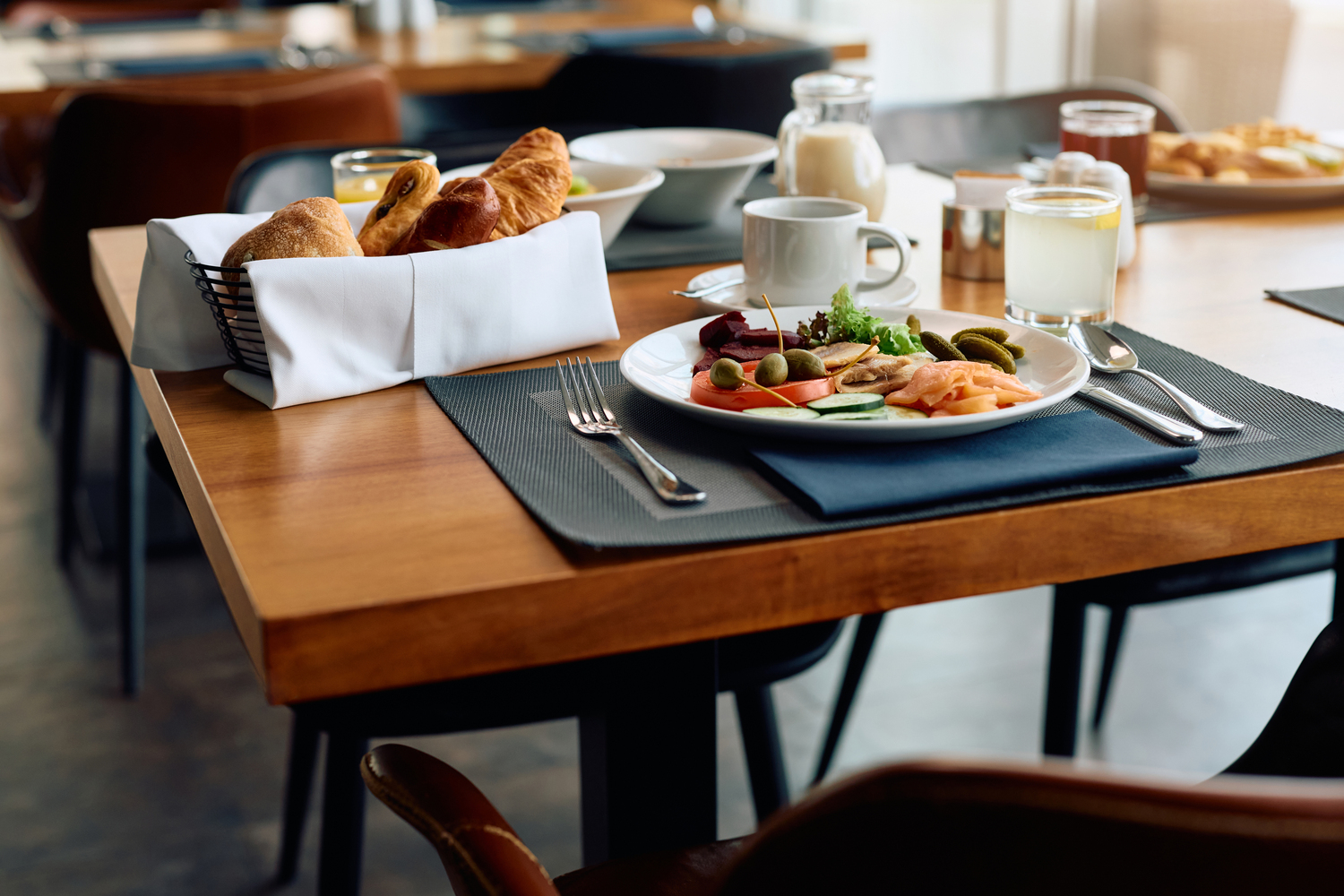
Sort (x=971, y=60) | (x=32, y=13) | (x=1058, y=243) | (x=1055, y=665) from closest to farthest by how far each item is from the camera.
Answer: (x=1058, y=243) → (x=1055, y=665) → (x=971, y=60) → (x=32, y=13)

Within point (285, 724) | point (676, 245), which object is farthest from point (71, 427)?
point (676, 245)

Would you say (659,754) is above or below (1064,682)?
above

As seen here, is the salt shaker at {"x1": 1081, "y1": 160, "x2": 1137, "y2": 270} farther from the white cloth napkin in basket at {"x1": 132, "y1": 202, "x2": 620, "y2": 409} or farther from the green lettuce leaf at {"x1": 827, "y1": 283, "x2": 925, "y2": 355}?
the white cloth napkin in basket at {"x1": 132, "y1": 202, "x2": 620, "y2": 409}

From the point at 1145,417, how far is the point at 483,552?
1.32ft

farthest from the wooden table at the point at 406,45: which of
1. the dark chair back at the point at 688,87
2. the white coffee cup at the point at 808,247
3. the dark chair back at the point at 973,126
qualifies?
the white coffee cup at the point at 808,247

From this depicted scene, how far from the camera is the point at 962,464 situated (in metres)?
0.70

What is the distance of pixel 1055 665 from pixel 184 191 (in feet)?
5.09

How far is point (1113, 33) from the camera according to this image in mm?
3637

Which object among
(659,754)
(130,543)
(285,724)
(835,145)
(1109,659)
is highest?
(835,145)

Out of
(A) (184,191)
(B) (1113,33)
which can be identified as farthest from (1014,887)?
(B) (1113,33)

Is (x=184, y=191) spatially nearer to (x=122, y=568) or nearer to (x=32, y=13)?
(x=122, y=568)

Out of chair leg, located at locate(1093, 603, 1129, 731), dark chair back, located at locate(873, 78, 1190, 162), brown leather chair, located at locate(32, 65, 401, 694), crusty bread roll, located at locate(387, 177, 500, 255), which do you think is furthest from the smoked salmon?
brown leather chair, located at locate(32, 65, 401, 694)

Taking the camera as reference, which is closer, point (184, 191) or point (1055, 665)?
point (1055, 665)

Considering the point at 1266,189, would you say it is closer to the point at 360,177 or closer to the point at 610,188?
the point at 610,188
